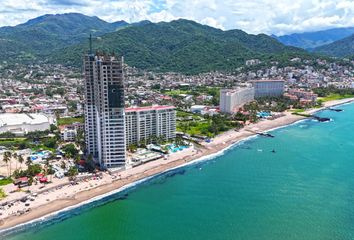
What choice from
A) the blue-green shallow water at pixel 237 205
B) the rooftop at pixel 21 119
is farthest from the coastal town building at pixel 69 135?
the blue-green shallow water at pixel 237 205

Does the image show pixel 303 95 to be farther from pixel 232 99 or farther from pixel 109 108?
pixel 109 108

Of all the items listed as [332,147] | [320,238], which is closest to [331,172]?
[332,147]

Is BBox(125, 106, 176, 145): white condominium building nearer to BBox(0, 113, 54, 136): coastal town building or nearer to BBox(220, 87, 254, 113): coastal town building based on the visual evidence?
BBox(0, 113, 54, 136): coastal town building

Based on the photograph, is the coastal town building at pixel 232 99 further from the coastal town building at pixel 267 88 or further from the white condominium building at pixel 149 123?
the white condominium building at pixel 149 123

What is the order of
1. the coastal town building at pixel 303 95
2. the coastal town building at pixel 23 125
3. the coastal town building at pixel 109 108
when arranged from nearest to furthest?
the coastal town building at pixel 109 108 → the coastal town building at pixel 23 125 → the coastal town building at pixel 303 95

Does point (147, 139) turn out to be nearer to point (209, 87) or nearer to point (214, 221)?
point (214, 221)

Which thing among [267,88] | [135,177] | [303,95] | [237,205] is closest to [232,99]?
[267,88]
